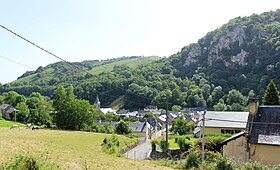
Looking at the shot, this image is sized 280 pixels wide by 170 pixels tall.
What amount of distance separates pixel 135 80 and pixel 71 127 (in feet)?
208

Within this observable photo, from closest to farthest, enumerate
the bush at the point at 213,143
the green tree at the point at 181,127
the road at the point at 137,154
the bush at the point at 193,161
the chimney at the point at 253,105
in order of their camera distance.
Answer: the bush at the point at 193,161, the chimney at the point at 253,105, the bush at the point at 213,143, the road at the point at 137,154, the green tree at the point at 181,127

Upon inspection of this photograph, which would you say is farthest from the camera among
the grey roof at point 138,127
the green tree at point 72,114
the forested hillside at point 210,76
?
the forested hillside at point 210,76

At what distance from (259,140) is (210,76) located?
4210 inches

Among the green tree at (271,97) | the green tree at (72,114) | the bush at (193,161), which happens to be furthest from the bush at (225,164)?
the green tree at (72,114)

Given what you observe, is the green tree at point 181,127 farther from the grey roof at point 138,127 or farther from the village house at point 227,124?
the village house at point 227,124

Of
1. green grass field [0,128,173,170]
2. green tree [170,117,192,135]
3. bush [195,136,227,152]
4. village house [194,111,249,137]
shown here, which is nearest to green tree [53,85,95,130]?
green tree [170,117,192,135]

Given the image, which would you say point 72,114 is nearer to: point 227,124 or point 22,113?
point 22,113

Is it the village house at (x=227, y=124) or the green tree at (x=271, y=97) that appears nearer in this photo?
the village house at (x=227, y=124)

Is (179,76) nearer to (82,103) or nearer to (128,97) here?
(128,97)

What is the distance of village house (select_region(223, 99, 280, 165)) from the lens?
75.7 feet

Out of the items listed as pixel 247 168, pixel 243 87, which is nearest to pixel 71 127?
pixel 247 168

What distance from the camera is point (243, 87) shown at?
109375mm

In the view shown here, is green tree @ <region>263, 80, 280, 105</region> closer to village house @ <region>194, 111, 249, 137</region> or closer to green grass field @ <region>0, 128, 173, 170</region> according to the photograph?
village house @ <region>194, 111, 249, 137</region>

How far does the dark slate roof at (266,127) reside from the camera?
23388mm
